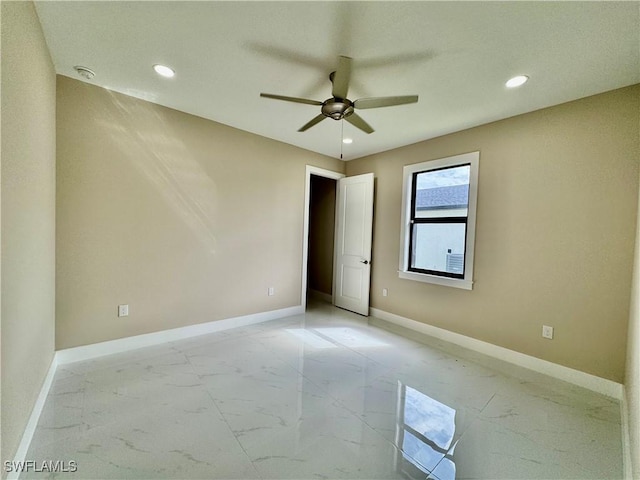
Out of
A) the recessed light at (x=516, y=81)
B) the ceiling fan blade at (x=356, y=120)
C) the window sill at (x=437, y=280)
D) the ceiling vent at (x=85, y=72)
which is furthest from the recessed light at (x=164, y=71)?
the window sill at (x=437, y=280)

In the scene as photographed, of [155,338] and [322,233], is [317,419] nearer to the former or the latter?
[155,338]

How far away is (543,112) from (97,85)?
→ 426 cm

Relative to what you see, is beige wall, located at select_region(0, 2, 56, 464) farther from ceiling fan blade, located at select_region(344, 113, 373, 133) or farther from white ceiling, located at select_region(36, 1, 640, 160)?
ceiling fan blade, located at select_region(344, 113, 373, 133)

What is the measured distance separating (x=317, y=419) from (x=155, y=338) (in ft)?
6.82

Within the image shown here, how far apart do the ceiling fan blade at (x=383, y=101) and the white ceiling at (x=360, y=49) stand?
321mm

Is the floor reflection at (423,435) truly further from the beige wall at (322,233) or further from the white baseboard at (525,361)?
the beige wall at (322,233)

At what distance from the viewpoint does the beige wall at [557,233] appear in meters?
2.22

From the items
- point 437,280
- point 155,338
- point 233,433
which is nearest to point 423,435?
point 233,433

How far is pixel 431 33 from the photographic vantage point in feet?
5.62

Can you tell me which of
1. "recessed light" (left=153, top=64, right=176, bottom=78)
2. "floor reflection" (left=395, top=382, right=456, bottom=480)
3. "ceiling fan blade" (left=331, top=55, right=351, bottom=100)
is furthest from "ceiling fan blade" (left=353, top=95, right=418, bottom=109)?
"floor reflection" (left=395, top=382, right=456, bottom=480)

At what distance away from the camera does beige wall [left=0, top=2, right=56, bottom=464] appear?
1.26 metres

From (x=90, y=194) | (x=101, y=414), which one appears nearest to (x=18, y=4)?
(x=90, y=194)

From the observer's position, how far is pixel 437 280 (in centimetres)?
339

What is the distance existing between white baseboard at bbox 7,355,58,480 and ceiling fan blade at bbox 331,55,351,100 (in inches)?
109
